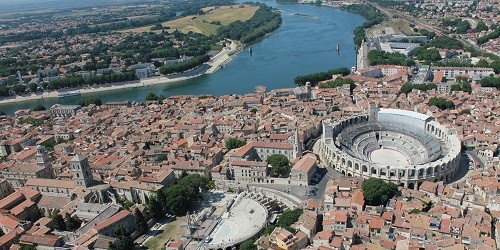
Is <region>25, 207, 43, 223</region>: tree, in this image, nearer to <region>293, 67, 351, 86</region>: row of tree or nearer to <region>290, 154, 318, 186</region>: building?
<region>290, 154, 318, 186</region>: building

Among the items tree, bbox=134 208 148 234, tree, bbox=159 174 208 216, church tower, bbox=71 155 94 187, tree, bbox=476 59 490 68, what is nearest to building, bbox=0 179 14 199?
church tower, bbox=71 155 94 187

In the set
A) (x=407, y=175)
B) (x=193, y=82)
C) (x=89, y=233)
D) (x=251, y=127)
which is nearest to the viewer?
(x=89, y=233)

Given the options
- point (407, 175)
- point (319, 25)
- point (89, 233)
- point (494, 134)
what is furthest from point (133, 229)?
point (319, 25)

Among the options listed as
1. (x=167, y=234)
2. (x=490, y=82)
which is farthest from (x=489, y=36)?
(x=167, y=234)

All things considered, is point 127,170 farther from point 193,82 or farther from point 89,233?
point 193,82


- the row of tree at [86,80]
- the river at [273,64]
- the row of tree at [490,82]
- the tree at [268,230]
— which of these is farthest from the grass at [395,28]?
the tree at [268,230]

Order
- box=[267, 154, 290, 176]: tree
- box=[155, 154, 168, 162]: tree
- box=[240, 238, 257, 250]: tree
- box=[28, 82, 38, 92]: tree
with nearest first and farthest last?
box=[240, 238, 257, 250]: tree, box=[267, 154, 290, 176]: tree, box=[155, 154, 168, 162]: tree, box=[28, 82, 38, 92]: tree
